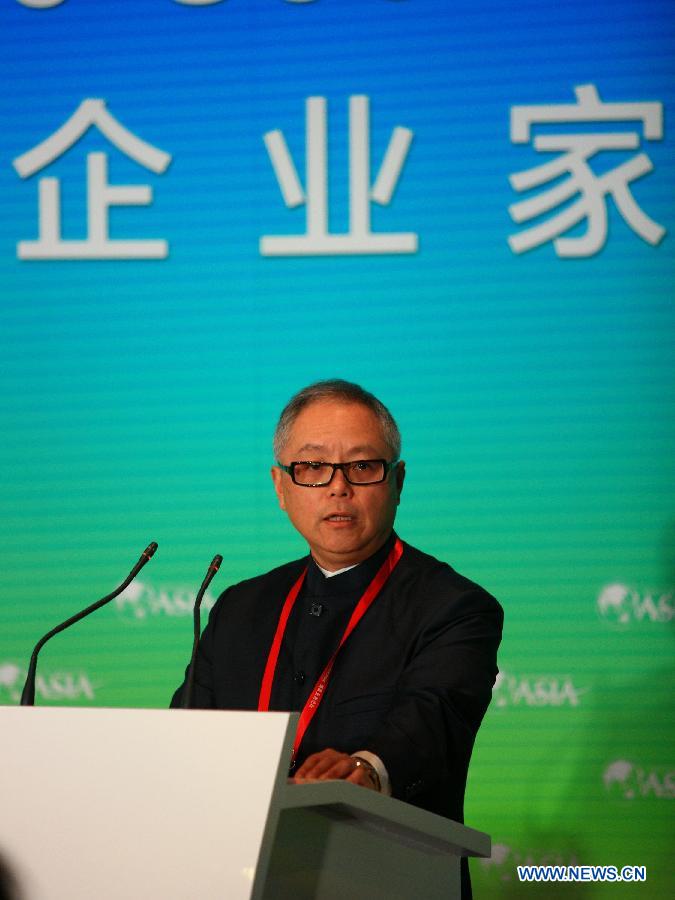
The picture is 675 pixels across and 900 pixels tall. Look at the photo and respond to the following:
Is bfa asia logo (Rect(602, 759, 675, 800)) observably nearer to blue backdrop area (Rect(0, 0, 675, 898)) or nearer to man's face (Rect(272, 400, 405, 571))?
blue backdrop area (Rect(0, 0, 675, 898))

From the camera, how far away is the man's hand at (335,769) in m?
1.78

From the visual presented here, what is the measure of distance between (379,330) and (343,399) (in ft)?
4.02

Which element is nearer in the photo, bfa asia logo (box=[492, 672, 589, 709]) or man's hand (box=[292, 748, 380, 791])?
man's hand (box=[292, 748, 380, 791])

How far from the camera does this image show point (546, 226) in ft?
12.6

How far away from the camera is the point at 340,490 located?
2.59m

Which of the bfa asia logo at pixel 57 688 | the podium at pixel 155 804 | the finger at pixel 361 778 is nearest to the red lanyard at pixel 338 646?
the finger at pixel 361 778

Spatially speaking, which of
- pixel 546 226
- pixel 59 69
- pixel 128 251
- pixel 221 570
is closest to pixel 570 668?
pixel 221 570

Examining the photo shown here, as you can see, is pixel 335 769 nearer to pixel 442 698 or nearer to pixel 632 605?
pixel 442 698

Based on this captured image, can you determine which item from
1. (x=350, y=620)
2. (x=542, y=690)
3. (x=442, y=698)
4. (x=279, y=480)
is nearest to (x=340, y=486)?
(x=279, y=480)

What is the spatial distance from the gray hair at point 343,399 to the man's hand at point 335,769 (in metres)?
0.88

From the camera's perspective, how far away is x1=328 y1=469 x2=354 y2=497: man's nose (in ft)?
8.50

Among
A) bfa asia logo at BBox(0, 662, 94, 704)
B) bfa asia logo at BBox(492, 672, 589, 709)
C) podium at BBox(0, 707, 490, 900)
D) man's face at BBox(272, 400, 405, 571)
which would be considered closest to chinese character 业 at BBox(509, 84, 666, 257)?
bfa asia logo at BBox(492, 672, 589, 709)

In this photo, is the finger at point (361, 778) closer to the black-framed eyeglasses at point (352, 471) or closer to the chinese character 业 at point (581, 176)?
the black-framed eyeglasses at point (352, 471)

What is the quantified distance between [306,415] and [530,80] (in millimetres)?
1743
